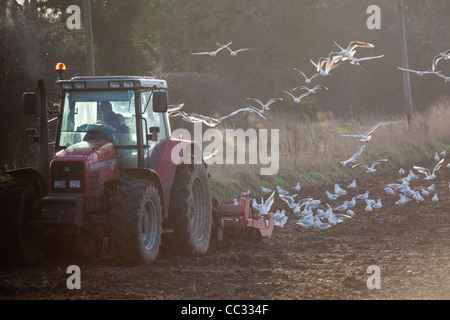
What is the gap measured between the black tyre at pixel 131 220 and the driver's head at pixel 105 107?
1.04 meters

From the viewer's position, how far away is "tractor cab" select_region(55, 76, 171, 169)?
9680 millimetres

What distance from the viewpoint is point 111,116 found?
32.1 feet

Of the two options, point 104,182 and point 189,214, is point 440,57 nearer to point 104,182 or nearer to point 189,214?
point 189,214

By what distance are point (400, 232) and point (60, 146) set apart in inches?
229

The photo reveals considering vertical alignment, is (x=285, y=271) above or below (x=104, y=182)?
below

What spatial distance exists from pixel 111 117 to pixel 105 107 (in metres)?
0.15

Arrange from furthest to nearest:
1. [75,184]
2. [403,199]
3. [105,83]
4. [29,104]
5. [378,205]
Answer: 1. [403,199]
2. [378,205]
3. [105,83]
4. [29,104]
5. [75,184]

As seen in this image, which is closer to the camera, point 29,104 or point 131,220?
point 131,220

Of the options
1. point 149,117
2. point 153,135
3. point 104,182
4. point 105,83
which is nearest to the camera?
point 104,182

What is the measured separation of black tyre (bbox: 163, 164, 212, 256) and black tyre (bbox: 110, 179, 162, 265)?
748 millimetres

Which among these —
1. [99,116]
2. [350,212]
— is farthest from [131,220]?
[350,212]

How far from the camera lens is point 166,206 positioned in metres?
10.2

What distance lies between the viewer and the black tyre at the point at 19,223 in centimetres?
915

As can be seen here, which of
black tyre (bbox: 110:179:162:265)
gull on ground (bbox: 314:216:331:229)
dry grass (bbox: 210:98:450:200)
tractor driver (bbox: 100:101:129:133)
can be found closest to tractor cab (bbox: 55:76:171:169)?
tractor driver (bbox: 100:101:129:133)
